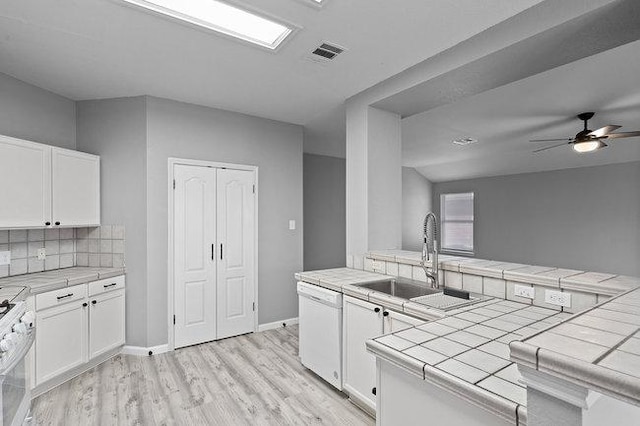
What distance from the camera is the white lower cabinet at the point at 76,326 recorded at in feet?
8.14

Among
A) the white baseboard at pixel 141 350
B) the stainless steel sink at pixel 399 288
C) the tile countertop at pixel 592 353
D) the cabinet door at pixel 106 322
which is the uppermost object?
the tile countertop at pixel 592 353

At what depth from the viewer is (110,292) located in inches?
122

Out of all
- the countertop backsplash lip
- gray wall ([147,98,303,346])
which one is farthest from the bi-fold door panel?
the countertop backsplash lip

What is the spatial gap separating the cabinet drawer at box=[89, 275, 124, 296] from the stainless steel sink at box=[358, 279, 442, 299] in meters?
2.45

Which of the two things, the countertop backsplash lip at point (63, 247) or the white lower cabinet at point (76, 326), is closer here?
the white lower cabinet at point (76, 326)

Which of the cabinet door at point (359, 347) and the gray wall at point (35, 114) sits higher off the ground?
the gray wall at point (35, 114)

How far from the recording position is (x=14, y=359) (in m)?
1.55

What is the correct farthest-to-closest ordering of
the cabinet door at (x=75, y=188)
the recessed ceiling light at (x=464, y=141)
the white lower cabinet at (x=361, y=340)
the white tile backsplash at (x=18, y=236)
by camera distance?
the recessed ceiling light at (x=464, y=141) → the cabinet door at (x=75, y=188) → the white tile backsplash at (x=18, y=236) → the white lower cabinet at (x=361, y=340)

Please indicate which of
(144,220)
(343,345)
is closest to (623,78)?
(343,345)

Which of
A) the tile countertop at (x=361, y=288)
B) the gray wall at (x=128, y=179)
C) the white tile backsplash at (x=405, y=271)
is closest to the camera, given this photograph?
the tile countertop at (x=361, y=288)

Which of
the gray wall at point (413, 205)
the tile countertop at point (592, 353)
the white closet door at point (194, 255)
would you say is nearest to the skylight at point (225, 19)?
the white closet door at point (194, 255)

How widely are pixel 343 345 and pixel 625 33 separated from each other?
266cm

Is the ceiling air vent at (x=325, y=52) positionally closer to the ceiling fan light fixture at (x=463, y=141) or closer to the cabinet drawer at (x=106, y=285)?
the cabinet drawer at (x=106, y=285)

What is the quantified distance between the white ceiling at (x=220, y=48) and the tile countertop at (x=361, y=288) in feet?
5.87
